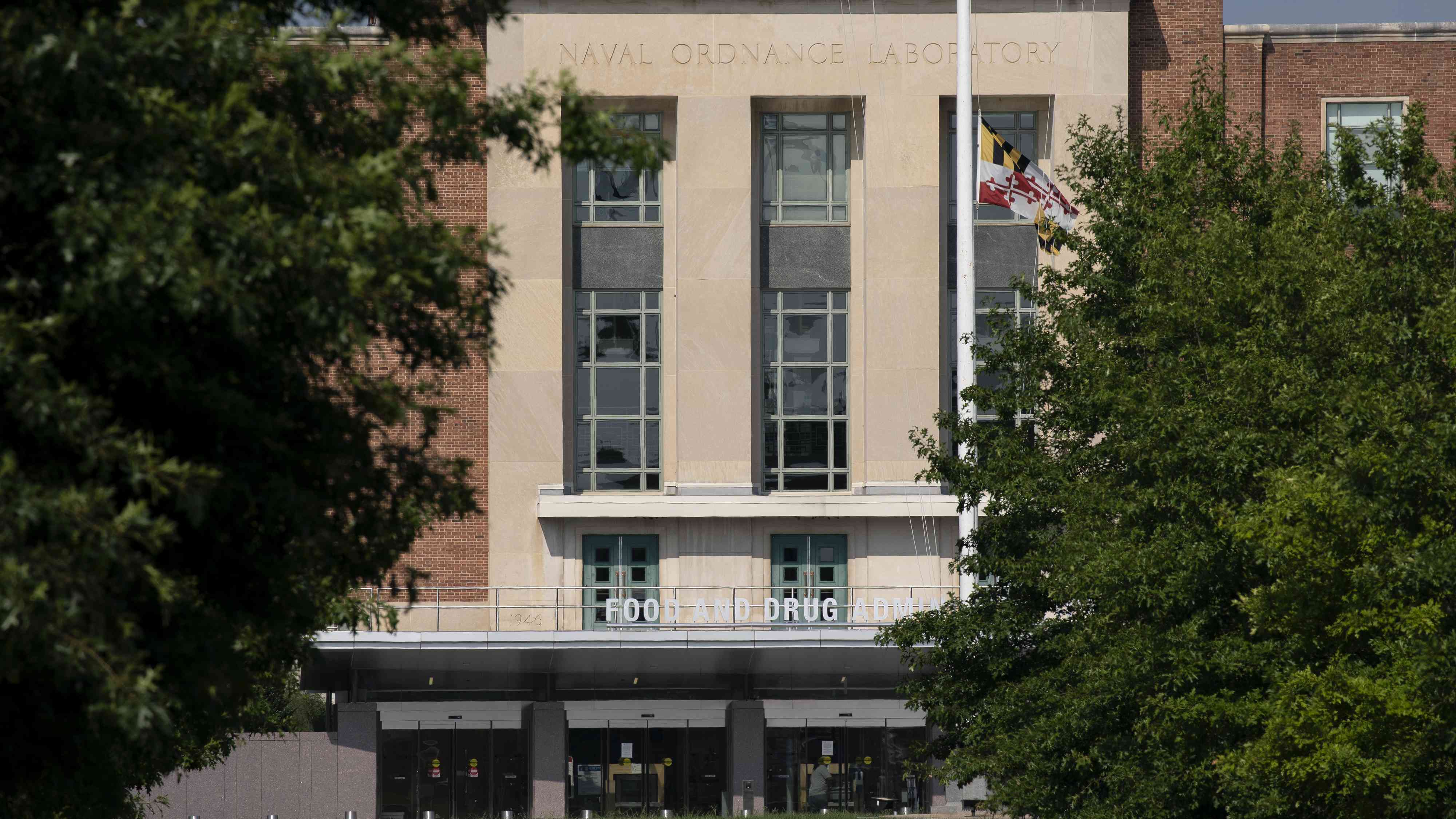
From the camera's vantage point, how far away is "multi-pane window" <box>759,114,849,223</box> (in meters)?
40.9

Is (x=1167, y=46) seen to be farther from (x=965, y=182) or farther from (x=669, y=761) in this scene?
(x=669, y=761)

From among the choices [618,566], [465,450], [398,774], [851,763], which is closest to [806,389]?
[618,566]

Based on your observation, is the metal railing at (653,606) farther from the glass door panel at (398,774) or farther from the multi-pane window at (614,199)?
the multi-pane window at (614,199)

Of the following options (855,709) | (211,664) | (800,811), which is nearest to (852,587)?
(855,709)

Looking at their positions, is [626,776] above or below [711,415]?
below

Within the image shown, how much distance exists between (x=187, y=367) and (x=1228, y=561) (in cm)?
1291

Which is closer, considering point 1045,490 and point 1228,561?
point 1228,561

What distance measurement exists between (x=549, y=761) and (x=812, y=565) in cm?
809

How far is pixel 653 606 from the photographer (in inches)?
1559

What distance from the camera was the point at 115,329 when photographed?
8.20 m

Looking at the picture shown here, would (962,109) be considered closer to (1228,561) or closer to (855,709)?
(1228,561)

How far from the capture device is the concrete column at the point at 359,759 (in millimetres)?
40188

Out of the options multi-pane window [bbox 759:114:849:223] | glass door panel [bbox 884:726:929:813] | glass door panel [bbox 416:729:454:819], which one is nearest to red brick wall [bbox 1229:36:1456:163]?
multi-pane window [bbox 759:114:849:223]

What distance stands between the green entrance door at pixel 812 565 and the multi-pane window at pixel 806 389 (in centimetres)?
130
